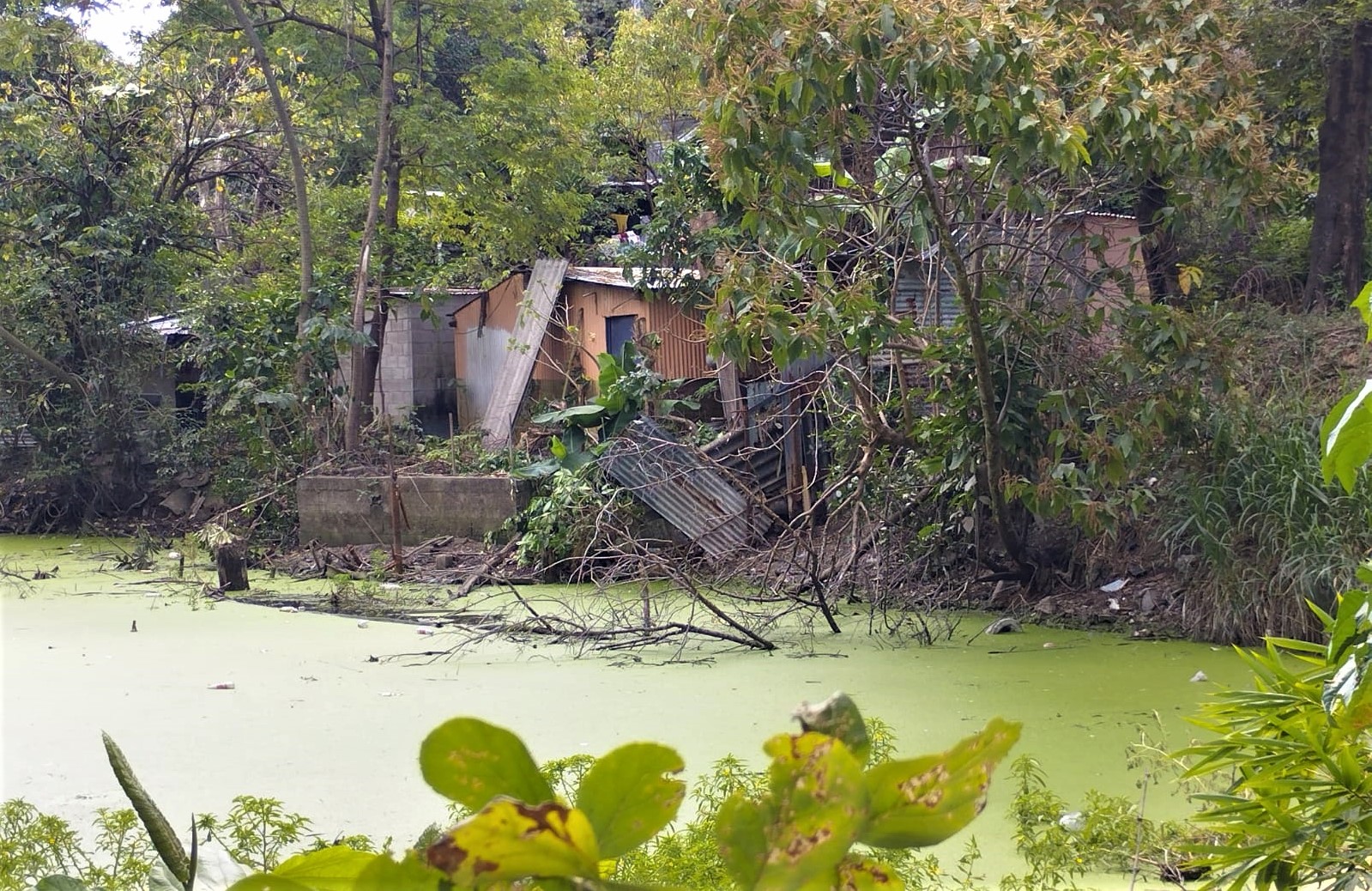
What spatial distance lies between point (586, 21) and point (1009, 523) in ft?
40.3

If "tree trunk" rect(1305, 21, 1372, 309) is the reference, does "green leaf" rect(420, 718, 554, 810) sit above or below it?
below

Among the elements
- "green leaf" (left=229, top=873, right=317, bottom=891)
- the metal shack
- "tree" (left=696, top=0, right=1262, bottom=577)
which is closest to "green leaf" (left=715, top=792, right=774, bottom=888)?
"green leaf" (left=229, top=873, right=317, bottom=891)

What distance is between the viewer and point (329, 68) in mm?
9414

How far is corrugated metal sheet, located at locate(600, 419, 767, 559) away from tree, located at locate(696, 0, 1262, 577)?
1301 millimetres

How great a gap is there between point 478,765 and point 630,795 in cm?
4

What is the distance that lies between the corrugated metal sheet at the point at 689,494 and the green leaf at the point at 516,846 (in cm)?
584

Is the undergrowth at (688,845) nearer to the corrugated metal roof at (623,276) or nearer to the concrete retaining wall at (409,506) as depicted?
the concrete retaining wall at (409,506)

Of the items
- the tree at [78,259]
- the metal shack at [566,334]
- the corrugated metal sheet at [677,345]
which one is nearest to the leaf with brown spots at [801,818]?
the metal shack at [566,334]

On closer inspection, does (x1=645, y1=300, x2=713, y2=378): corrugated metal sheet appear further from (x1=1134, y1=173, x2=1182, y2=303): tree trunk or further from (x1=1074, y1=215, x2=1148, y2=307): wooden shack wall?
(x1=1134, y1=173, x2=1182, y2=303): tree trunk

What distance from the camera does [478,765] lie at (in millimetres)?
326

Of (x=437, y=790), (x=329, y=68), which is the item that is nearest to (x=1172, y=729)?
(x=437, y=790)

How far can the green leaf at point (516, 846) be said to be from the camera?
297 millimetres

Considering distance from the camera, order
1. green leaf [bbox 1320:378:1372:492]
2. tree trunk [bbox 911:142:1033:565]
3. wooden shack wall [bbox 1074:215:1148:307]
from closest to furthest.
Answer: green leaf [bbox 1320:378:1372:492]
tree trunk [bbox 911:142:1033:565]
wooden shack wall [bbox 1074:215:1148:307]

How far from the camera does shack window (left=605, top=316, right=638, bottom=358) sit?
8344 mm
